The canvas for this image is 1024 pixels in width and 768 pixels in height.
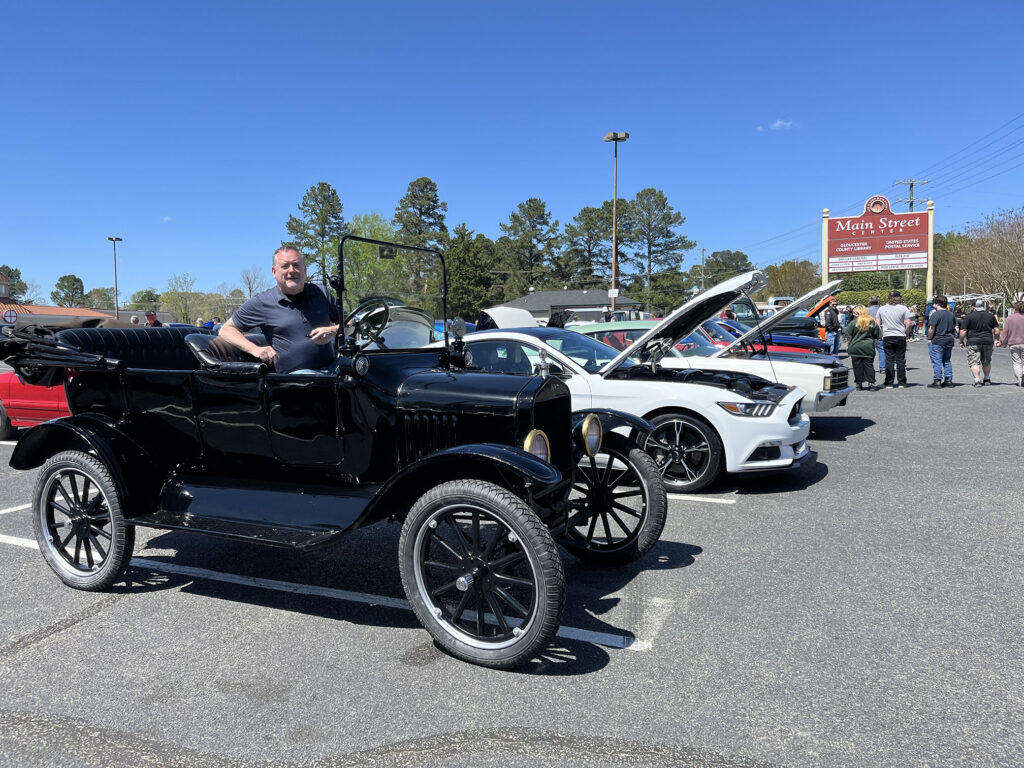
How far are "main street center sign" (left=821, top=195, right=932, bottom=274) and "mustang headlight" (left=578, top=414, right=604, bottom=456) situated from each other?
41.1 m

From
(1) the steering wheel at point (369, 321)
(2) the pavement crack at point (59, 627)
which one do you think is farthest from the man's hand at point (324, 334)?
(2) the pavement crack at point (59, 627)

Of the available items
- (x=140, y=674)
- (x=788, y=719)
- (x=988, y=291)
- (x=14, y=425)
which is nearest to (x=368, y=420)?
(x=140, y=674)

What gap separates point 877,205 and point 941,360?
30832mm

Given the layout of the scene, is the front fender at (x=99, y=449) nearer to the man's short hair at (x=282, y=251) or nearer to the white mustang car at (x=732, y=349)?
the man's short hair at (x=282, y=251)

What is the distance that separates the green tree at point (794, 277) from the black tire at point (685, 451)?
74428mm

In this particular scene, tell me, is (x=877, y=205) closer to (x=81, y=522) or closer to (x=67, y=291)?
(x=81, y=522)

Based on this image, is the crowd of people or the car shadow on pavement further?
the crowd of people

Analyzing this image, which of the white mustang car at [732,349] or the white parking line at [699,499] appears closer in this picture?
the white parking line at [699,499]

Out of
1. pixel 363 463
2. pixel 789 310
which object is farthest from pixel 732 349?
pixel 363 463

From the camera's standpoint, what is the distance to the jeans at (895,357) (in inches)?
516

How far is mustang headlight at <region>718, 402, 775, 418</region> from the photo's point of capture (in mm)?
5914

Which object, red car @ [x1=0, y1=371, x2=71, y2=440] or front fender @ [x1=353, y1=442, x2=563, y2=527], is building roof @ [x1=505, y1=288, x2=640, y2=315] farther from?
front fender @ [x1=353, y1=442, x2=563, y2=527]

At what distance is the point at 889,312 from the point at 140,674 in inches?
524

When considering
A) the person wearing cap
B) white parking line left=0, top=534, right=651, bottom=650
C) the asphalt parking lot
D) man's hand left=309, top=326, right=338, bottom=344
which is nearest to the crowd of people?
the person wearing cap
